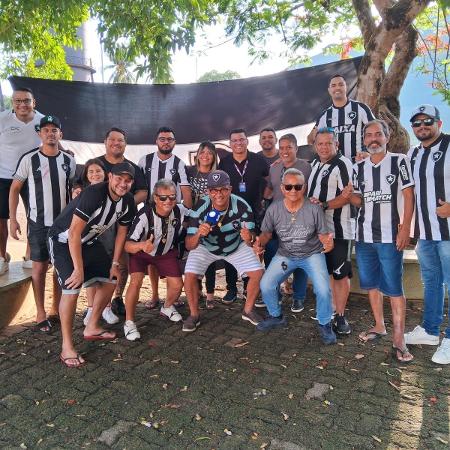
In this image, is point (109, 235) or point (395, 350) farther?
point (109, 235)

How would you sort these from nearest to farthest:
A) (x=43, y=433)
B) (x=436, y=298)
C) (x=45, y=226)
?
(x=43, y=433)
(x=436, y=298)
(x=45, y=226)

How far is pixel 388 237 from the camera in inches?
152

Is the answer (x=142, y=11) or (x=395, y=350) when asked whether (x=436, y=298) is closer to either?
(x=395, y=350)

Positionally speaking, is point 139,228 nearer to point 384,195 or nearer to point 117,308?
point 117,308

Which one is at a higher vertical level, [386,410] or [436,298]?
[436,298]

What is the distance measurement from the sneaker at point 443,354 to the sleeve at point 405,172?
148 centimetres

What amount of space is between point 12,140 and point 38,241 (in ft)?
4.40

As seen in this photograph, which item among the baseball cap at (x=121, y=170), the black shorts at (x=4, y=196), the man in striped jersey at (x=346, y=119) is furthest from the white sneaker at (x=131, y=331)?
the man in striped jersey at (x=346, y=119)

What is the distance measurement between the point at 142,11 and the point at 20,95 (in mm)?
1823

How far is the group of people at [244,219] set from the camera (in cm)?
386

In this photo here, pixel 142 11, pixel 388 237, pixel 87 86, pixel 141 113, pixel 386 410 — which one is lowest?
pixel 386 410

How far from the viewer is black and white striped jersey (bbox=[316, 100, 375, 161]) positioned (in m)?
5.10

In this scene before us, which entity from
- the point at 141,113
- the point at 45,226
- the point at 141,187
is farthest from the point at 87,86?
the point at 45,226

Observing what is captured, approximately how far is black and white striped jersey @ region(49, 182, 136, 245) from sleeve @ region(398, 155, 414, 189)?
8.63 feet
